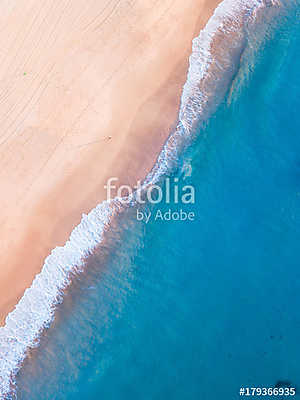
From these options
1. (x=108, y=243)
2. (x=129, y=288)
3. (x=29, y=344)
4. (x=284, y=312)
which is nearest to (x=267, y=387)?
(x=284, y=312)

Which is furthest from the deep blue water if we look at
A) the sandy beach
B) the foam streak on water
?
the sandy beach

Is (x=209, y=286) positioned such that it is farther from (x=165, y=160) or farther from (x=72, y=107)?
(x=72, y=107)

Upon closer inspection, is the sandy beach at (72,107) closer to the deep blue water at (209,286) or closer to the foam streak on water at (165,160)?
the foam streak on water at (165,160)

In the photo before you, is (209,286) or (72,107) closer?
(72,107)

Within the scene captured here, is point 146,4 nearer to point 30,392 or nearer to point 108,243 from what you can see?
point 108,243

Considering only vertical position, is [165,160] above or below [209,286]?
above

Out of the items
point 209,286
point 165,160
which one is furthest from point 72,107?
point 209,286

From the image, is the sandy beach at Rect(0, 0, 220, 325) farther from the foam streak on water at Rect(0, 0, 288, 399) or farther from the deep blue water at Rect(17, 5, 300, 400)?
the deep blue water at Rect(17, 5, 300, 400)
